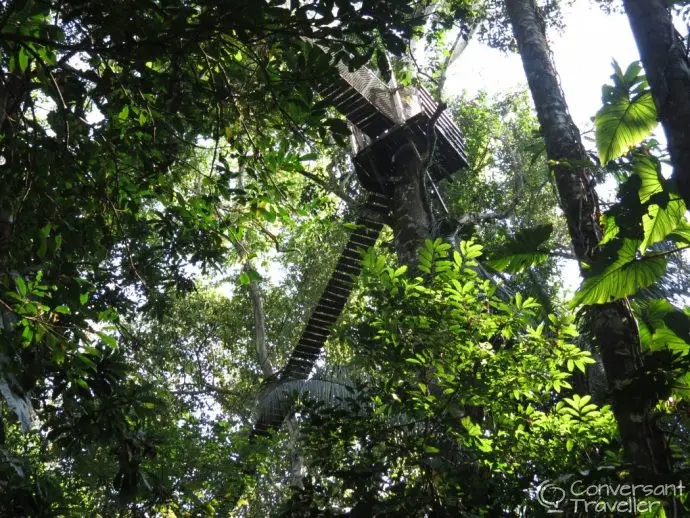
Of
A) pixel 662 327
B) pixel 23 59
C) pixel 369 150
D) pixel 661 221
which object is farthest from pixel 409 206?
pixel 23 59

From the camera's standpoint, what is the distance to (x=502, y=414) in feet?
11.9

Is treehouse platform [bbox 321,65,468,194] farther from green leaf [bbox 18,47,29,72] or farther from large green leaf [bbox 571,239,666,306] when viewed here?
large green leaf [bbox 571,239,666,306]

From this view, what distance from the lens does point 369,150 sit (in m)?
7.93

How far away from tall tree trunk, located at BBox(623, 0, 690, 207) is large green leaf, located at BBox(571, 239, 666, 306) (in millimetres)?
795

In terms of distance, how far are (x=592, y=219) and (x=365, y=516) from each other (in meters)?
1.79

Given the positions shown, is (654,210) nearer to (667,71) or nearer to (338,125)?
(667,71)

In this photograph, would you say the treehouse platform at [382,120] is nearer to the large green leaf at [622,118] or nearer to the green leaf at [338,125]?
the large green leaf at [622,118]

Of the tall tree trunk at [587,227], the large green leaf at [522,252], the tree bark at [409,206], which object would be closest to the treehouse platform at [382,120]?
the tree bark at [409,206]

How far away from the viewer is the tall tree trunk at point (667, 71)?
6.39ft

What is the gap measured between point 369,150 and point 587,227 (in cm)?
476

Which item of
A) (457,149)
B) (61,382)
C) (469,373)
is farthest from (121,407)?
(457,149)

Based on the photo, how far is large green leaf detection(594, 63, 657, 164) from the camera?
11.3 ft

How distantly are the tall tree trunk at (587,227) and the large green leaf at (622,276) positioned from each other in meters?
0.23

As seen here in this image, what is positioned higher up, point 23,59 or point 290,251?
point 290,251
